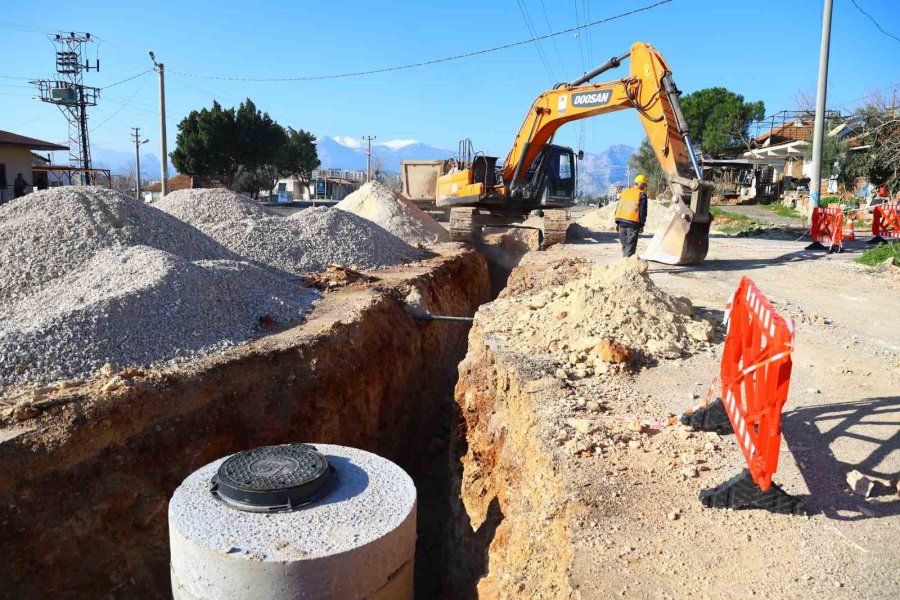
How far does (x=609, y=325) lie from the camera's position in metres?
6.51

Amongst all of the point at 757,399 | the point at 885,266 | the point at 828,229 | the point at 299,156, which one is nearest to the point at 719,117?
the point at 299,156

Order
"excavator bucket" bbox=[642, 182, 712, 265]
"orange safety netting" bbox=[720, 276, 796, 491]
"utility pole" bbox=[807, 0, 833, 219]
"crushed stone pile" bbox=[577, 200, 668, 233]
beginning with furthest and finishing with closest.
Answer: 1. "crushed stone pile" bbox=[577, 200, 668, 233]
2. "utility pole" bbox=[807, 0, 833, 219]
3. "excavator bucket" bbox=[642, 182, 712, 265]
4. "orange safety netting" bbox=[720, 276, 796, 491]

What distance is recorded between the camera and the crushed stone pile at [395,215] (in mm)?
17203

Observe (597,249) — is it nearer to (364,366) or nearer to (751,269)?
(751,269)

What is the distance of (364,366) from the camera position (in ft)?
27.3

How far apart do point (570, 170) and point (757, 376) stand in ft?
45.3

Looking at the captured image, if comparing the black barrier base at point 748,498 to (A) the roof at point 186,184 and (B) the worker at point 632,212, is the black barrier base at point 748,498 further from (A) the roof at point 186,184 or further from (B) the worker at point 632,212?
(A) the roof at point 186,184

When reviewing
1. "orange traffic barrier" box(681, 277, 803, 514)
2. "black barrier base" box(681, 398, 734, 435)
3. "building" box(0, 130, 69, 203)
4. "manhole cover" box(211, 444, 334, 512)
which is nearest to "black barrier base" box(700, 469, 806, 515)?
"orange traffic barrier" box(681, 277, 803, 514)

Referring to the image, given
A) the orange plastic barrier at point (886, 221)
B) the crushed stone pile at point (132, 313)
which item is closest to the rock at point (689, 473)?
the crushed stone pile at point (132, 313)

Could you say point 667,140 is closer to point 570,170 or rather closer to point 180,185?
point 570,170

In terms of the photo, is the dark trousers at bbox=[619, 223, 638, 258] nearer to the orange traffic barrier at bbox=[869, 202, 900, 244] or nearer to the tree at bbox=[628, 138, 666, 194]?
the orange traffic barrier at bbox=[869, 202, 900, 244]

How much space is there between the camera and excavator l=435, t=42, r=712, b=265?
36.9ft

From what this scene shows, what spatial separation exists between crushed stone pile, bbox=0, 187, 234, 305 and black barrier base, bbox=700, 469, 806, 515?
26.3ft

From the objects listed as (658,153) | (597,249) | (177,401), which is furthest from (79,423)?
(597,249)
